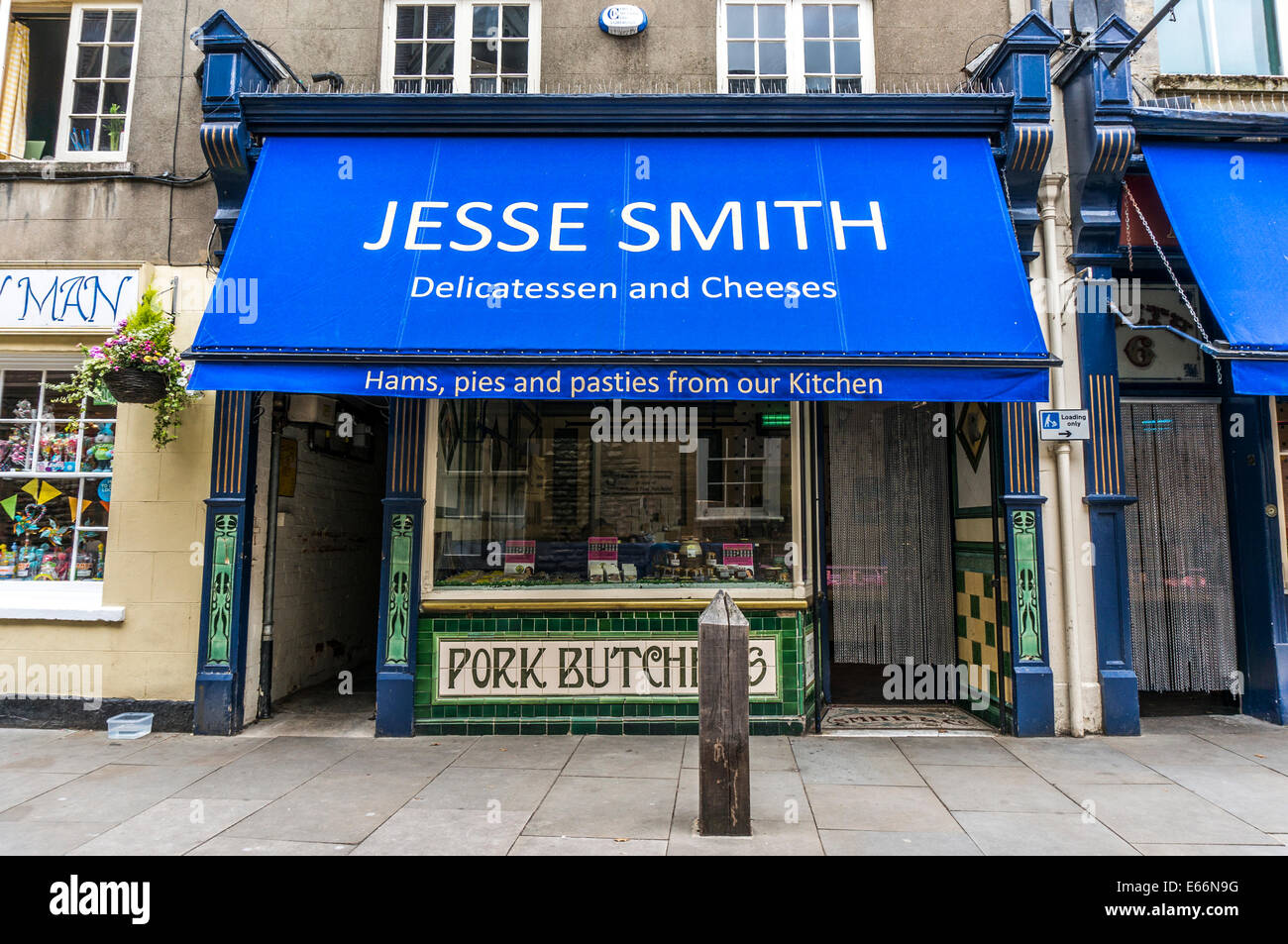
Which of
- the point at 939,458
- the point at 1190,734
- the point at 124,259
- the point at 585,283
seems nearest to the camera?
the point at 585,283

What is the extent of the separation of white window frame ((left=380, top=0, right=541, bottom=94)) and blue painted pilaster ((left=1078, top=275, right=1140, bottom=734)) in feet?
17.6

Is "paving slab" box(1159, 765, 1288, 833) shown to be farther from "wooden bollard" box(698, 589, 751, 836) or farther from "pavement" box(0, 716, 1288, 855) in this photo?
"wooden bollard" box(698, 589, 751, 836)

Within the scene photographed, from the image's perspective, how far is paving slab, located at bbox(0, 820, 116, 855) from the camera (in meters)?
3.92

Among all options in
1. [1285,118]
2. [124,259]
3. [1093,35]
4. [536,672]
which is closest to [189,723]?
[536,672]

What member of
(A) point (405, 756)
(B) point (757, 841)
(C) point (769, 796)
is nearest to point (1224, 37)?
(C) point (769, 796)

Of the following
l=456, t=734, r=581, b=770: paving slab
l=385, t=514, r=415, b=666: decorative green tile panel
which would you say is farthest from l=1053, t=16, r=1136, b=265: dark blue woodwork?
l=385, t=514, r=415, b=666: decorative green tile panel

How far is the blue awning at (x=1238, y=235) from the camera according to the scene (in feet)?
17.2

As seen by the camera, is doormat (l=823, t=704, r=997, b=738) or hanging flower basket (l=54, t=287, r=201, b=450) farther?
doormat (l=823, t=704, r=997, b=738)

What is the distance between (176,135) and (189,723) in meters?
5.29

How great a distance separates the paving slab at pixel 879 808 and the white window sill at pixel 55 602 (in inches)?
234

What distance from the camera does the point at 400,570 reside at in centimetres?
622

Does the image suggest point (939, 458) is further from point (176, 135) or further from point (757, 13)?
point (176, 135)

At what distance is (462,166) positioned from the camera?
20.2 ft

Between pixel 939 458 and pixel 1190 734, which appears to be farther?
pixel 939 458
